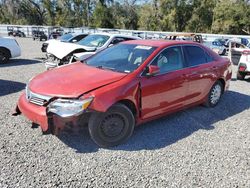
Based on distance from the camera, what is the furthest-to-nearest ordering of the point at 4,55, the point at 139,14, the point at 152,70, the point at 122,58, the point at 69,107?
the point at 139,14
the point at 4,55
the point at 122,58
the point at 152,70
the point at 69,107

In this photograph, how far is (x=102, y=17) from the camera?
156 ft

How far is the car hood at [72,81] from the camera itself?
12.0 feet

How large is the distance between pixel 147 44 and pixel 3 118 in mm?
2959

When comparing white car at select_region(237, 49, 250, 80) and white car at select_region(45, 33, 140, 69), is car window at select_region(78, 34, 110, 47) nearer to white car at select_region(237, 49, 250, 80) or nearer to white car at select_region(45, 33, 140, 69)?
white car at select_region(45, 33, 140, 69)

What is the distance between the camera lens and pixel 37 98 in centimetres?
375

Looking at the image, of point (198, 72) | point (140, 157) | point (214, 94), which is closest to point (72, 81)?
point (140, 157)

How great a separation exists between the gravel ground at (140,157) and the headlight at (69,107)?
0.63 m

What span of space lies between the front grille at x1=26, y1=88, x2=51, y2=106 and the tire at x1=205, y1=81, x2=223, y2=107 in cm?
348

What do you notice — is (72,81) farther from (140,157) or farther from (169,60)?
(169,60)

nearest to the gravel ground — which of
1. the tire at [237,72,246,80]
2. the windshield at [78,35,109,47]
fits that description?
the tire at [237,72,246,80]

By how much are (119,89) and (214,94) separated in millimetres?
2831

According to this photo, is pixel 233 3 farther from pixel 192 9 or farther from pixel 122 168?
pixel 122 168

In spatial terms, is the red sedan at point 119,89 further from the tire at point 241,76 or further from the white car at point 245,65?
the tire at point 241,76

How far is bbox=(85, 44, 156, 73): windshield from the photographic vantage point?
4.33 metres
